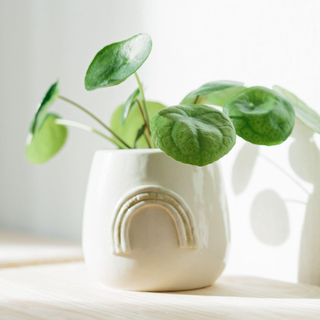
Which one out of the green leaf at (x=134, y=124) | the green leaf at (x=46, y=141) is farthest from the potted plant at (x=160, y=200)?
the green leaf at (x=46, y=141)

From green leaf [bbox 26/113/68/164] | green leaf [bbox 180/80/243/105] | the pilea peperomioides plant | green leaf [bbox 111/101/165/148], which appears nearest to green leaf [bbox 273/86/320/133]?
the pilea peperomioides plant

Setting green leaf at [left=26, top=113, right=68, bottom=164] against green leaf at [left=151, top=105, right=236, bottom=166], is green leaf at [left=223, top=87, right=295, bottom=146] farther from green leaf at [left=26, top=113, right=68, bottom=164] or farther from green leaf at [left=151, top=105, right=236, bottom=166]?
green leaf at [left=26, top=113, right=68, bottom=164]

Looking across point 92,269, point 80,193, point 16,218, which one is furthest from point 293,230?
point 16,218

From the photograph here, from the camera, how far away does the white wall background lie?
2.58 feet

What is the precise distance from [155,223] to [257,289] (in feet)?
0.67

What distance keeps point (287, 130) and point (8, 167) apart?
3.74 ft

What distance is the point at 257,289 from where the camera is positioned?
739 mm

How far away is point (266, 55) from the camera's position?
833mm

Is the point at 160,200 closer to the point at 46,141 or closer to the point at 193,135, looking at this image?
the point at 193,135

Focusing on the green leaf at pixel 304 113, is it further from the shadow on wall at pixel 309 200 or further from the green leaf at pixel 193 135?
the green leaf at pixel 193 135

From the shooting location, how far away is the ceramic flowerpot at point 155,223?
2.21 ft

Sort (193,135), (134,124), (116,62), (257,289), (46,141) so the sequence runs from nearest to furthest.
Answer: (193,135) → (116,62) → (257,289) → (134,124) → (46,141)

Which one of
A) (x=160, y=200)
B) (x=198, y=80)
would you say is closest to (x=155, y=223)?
(x=160, y=200)

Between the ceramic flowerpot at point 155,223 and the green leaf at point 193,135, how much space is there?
146 mm
